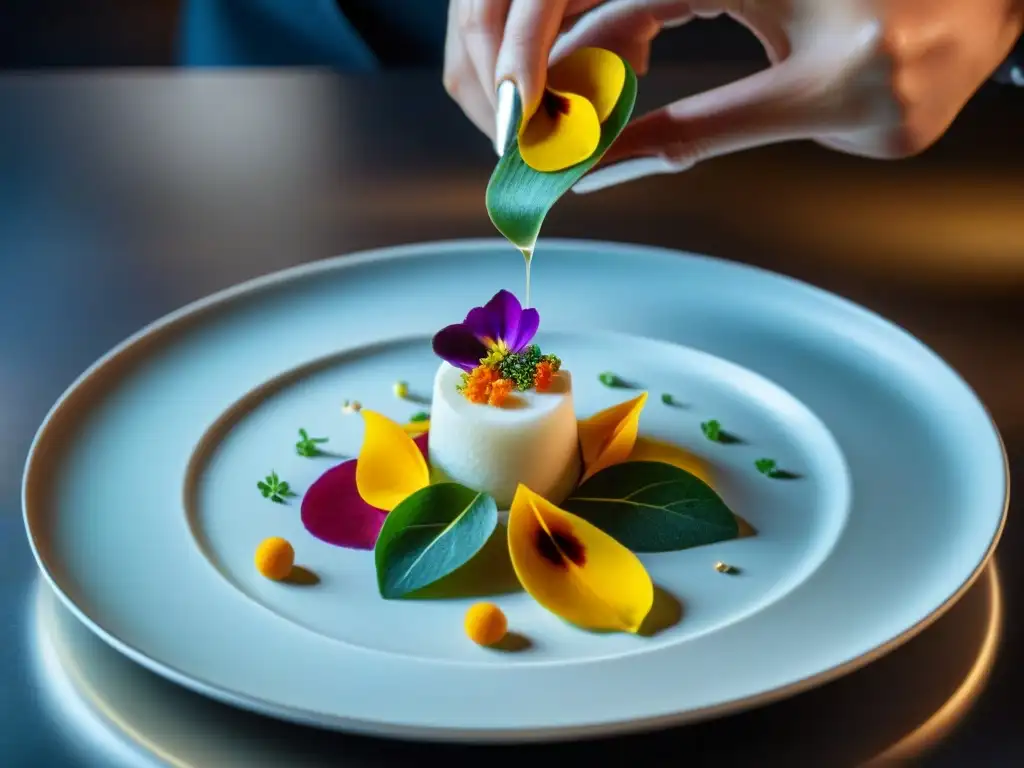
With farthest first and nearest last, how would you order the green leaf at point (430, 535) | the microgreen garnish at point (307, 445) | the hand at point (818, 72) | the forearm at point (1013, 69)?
the forearm at point (1013, 69) < the microgreen garnish at point (307, 445) < the hand at point (818, 72) < the green leaf at point (430, 535)

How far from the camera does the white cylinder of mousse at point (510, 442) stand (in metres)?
1.08

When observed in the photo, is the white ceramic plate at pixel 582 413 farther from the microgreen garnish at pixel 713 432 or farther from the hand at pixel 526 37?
the hand at pixel 526 37

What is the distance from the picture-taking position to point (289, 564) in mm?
981

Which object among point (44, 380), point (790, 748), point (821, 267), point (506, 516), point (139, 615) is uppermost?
point (821, 267)

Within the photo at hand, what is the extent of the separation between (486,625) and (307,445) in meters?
0.35

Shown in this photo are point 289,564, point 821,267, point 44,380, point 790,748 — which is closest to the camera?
point 790,748

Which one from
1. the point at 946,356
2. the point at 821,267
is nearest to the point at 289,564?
the point at 946,356

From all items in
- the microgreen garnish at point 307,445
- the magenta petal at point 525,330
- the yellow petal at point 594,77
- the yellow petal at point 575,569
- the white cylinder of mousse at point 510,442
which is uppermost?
the yellow petal at point 594,77

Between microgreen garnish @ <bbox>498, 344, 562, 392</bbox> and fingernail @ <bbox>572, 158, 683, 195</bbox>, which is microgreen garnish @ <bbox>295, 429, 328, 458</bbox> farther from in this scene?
fingernail @ <bbox>572, 158, 683, 195</bbox>

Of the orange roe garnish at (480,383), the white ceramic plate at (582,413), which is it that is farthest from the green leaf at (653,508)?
the orange roe garnish at (480,383)

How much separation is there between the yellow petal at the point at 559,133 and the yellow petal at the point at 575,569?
10.8 inches

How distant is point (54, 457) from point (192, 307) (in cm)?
31

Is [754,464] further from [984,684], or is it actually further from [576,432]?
[984,684]

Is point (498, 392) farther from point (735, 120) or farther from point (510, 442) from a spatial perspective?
point (735, 120)
